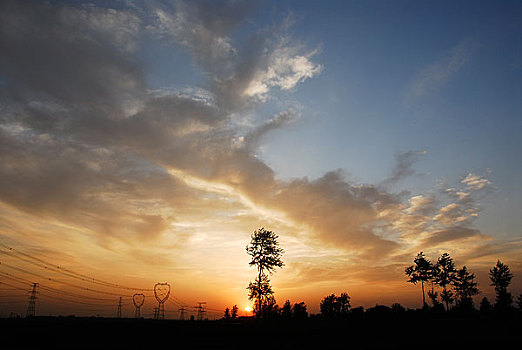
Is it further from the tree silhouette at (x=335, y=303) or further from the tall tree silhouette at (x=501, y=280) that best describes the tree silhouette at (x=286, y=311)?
the tall tree silhouette at (x=501, y=280)

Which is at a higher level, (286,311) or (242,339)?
(242,339)

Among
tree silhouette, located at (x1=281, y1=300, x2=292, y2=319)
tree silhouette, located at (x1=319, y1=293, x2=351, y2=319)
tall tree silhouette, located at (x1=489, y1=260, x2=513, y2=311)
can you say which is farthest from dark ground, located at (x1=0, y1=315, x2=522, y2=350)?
tree silhouette, located at (x1=319, y1=293, x2=351, y2=319)

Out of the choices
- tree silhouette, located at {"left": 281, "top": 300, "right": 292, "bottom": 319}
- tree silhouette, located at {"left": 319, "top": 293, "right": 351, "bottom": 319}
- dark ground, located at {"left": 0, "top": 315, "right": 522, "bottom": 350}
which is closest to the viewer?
dark ground, located at {"left": 0, "top": 315, "right": 522, "bottom": 350}

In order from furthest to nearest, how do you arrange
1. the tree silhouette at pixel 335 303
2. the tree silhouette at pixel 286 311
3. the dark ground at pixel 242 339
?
1. the tree silhouette at pixel 335 303
2. the tree silhouette at pixel 286 311
3. the dark ground at pixel 242 339

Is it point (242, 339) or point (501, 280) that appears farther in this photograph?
point (501, 280)

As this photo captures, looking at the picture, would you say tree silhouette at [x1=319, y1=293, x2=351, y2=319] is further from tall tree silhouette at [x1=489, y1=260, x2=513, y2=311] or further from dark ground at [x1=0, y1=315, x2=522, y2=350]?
dark ground at [x1=0, y1=315, x2=522, y2=350]

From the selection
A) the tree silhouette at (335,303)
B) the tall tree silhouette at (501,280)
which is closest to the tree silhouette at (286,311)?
the tree silhouette at (335,303)

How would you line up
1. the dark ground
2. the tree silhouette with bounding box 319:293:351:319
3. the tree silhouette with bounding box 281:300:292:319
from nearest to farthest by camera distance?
1. the dark ground
2. the tree silhouette with bounding box 281:300:292:319
3. the tree silhouette with bounding box 319:293:351:319

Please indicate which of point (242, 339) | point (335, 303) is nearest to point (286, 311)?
point (335, 303)

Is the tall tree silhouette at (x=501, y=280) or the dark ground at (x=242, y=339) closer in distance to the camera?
the dark ground at (x=242, y=339)

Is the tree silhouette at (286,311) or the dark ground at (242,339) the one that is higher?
the dark ground at (242,339)

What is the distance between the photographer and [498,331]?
89.5 ft

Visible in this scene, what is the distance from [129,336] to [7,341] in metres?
6.22

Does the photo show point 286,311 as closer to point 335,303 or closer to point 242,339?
point 335,303
